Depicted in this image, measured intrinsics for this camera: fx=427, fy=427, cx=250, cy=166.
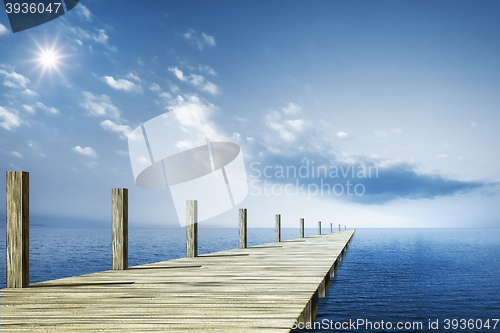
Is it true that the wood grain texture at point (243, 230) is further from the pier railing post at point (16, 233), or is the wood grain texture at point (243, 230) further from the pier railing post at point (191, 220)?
the pier railing post at point (16, 233)

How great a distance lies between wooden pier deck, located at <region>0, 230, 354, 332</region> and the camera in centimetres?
409

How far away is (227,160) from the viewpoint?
41.9 feet

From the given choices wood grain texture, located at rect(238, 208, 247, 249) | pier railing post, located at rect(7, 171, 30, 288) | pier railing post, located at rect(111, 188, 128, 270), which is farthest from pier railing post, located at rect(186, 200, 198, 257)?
pier railing post, located at rect(7, 171, 30, 288)

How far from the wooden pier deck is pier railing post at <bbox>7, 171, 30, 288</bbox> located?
219 mm

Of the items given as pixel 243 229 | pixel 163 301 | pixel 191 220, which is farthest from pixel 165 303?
pixel 243 229

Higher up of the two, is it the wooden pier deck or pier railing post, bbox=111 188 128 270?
pier railing post, bbox=111 188 128 270

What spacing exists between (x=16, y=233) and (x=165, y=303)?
289cm

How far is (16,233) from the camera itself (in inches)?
252

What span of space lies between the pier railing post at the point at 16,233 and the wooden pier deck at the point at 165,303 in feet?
0.72

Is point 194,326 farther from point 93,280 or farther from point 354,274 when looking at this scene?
point 354,274

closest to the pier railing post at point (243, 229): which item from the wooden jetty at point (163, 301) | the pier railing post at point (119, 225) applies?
the wooden jetty at point (163, 301)

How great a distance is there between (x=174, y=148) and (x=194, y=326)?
7588 millimetres

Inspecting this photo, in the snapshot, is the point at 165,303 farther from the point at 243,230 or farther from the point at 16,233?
the point at 243,230

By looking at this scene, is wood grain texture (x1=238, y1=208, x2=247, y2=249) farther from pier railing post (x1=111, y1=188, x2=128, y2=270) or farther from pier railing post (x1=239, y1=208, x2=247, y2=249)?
pier railing post (x1=111, y1=188, x2=128, y2=270)
